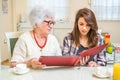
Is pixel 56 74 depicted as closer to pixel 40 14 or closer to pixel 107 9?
pixel 40 14

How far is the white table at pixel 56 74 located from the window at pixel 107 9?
3.28m

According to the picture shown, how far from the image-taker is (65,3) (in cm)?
473

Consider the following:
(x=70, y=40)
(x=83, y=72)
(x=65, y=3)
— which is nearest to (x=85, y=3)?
(x=65, y=3)

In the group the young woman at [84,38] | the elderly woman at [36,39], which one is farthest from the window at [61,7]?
the elderly woman at [36,39]

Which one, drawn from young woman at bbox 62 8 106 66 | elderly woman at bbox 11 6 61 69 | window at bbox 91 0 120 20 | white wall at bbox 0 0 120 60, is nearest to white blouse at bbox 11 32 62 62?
elderly woman at bbox 11 6 61 69

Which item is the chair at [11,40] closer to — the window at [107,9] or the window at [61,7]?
the window at [61,7]

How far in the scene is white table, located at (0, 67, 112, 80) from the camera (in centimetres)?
135

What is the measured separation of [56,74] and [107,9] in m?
3.50

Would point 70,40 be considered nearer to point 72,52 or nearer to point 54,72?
point 72,52

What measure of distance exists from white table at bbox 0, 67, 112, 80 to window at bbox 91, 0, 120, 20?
3.28 m

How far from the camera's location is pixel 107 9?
4.63 meters

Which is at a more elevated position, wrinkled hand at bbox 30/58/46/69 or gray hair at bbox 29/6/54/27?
gray hair at bbox 29/6/54/27

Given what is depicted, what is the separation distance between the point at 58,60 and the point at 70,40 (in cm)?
64

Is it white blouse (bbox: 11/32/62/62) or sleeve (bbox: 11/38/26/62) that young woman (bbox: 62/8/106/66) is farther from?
sleeve (bbox: 11/38/26/62)
